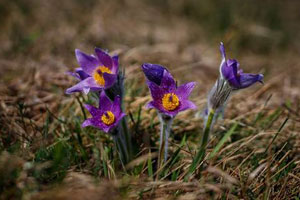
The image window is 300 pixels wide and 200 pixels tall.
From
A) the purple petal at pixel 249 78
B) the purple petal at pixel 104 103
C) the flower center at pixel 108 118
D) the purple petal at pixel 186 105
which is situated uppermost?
the purple petal at pixel 249 78

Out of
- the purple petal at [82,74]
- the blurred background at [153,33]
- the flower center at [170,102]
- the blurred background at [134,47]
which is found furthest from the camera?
the blurred background at [153,33]

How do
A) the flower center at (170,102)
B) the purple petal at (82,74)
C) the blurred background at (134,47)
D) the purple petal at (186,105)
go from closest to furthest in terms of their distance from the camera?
the purple petal at (186,105)
the flower center at (170,102)
the purple petal at (82,74)
the blurred background at (134,47)

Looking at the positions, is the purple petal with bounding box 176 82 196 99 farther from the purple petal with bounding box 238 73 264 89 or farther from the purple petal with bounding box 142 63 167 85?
the purple petal with bounding box 238 73 264 89

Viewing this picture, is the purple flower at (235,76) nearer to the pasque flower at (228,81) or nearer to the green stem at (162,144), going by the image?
the pasque flower at (228,81)

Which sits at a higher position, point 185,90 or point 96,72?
point 96,72

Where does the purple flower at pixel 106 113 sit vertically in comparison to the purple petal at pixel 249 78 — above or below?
below

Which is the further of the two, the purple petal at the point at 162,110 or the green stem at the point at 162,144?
the green stem at the point at 162,144

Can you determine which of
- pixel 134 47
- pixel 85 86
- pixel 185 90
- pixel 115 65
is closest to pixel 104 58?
pixel 115 65

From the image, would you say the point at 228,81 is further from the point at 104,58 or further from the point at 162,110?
the point at 104,58

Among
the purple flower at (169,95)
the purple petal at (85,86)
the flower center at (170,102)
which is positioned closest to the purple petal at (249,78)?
the purple flower at (169,95)
